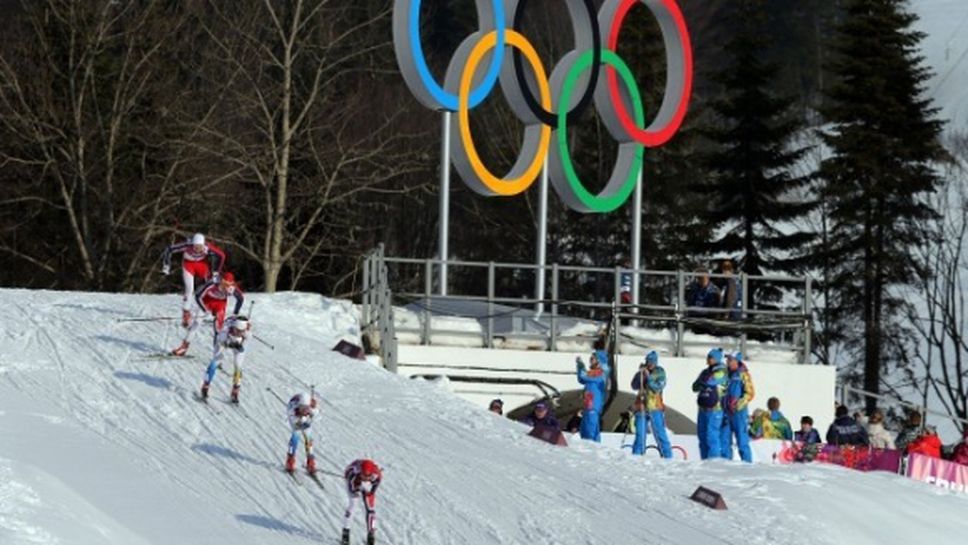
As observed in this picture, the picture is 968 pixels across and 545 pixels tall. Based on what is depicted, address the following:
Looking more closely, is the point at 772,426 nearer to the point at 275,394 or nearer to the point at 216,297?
the point at 275,394

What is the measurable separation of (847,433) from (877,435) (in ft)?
1.48

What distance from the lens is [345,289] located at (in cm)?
5038

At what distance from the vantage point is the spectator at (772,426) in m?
26.5

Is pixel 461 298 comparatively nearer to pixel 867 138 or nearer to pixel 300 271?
pixel 300 271

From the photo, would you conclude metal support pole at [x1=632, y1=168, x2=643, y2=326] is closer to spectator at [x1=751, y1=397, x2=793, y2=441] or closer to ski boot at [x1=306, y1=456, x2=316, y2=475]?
spectator at [x1=751, y1=397, x2=793, y2=441]

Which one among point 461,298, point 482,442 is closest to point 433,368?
point 461,298

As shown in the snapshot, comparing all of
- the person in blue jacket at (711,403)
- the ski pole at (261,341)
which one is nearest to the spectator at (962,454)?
the person in blue jacket at (711,403)

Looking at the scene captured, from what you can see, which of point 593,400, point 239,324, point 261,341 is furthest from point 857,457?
point 239,324

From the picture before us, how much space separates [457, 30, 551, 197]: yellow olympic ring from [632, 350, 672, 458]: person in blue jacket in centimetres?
699

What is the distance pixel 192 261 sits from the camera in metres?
26.6

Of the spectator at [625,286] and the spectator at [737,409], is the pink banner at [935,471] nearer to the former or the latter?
the spectator at [737,409]

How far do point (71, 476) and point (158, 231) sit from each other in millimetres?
20184

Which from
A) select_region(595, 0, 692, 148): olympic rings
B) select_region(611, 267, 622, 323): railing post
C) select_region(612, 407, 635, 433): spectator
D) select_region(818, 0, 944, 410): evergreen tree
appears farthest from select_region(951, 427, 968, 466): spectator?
select_region(818, 0, 944, 410): evergreen tree

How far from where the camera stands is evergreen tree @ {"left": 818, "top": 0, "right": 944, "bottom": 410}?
50.7 m
